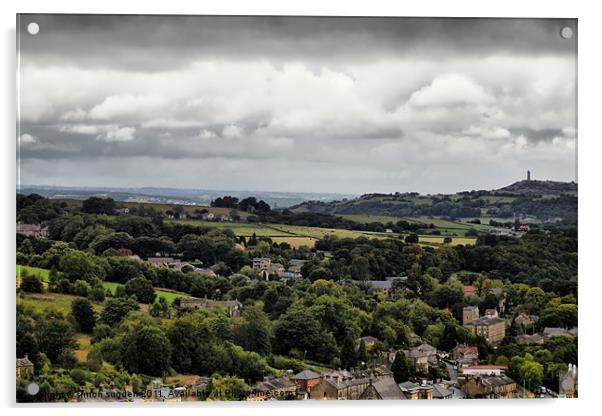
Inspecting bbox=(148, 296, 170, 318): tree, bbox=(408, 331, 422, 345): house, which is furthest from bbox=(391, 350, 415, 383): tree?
bbox=(148, 296, 170, 318): tree

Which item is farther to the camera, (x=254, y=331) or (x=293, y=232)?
(x=293, y=232)

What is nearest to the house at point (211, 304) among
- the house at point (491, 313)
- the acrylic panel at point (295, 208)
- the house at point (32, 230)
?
the acrylic panel at point (295, 208)

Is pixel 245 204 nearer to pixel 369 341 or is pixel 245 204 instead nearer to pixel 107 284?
pixel 107 284

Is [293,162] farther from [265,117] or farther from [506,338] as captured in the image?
[506,338]

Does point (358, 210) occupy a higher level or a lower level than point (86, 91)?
lower

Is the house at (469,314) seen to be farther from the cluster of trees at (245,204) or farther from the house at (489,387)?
the cluster of trees at (245,204)

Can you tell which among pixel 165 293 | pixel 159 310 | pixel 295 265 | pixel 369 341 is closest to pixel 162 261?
pixel 165 293

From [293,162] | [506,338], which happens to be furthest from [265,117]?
[506,338]
